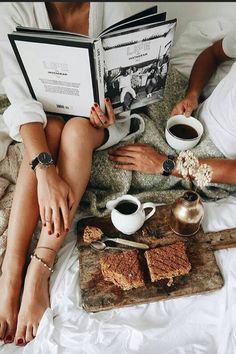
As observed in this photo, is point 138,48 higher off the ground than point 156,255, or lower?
higher

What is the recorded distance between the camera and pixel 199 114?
3.73ft

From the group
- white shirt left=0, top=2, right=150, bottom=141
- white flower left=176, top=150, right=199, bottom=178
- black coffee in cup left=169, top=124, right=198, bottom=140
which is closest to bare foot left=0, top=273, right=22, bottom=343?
white shirt left=0, top=2, right=150, bottom=141

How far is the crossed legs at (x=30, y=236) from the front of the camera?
0.85m

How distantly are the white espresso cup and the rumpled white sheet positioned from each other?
0.37 metres

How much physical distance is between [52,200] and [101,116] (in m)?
0.27

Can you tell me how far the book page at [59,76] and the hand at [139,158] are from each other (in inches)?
6.3

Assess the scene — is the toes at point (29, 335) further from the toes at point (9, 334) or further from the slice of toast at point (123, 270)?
the slice of toast at point (123, 270)

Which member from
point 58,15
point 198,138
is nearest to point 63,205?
point 198,138

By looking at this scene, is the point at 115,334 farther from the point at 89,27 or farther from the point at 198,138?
the point at 89,27

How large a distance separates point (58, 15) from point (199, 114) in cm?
52

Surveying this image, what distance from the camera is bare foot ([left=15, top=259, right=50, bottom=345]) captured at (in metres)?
0.84

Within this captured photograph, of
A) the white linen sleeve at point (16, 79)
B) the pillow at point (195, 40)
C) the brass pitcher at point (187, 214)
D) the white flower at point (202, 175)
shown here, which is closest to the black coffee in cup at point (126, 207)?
the brass pitcher at point (187, 214)

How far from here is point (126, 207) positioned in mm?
936

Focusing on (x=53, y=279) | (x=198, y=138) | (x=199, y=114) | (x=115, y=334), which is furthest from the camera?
(x=199, y=114)
